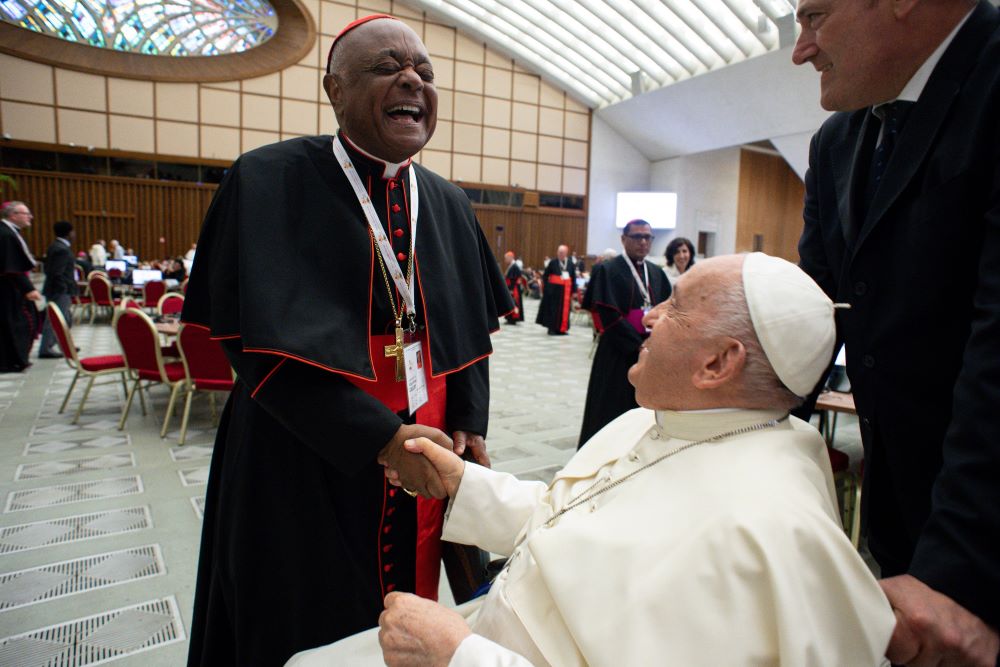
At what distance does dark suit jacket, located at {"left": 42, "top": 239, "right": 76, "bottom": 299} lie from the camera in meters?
8.20

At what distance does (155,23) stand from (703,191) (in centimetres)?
1851

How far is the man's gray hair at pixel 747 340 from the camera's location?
1.12 meters

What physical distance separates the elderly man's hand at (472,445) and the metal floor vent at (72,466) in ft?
11.7

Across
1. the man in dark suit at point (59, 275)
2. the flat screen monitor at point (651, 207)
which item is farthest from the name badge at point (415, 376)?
the flat screen monitor at point (651, 207)

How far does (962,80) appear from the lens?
1059 millimetres

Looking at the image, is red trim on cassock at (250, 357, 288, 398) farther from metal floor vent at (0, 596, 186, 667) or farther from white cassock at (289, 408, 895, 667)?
metal floor vent at (0, 596, 186, 667)

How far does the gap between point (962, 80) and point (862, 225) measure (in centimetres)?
28

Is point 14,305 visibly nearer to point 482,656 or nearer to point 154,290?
point 154,290

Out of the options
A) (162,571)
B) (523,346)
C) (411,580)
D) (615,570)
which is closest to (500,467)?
(162,571)

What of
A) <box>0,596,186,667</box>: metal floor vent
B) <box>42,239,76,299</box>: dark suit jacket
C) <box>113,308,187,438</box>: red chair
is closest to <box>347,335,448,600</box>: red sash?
<box>0,596,186,667</box>: metal floor vent

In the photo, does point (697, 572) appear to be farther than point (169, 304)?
No

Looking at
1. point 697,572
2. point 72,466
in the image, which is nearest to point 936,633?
point 697,572

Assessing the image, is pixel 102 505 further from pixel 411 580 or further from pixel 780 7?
pixel 780 7

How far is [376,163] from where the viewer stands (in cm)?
166
